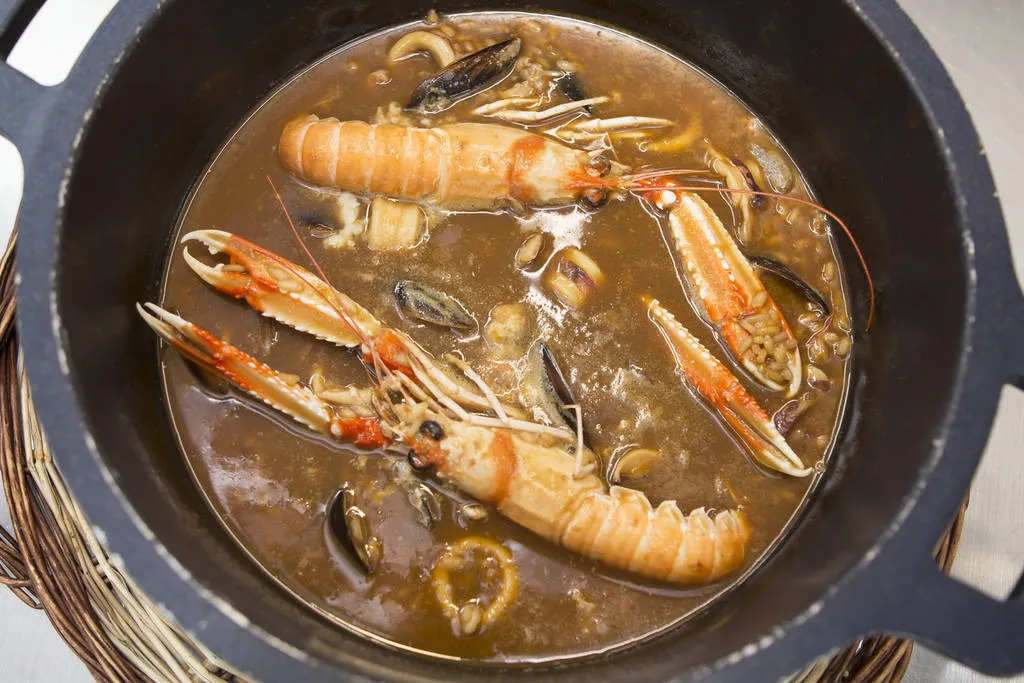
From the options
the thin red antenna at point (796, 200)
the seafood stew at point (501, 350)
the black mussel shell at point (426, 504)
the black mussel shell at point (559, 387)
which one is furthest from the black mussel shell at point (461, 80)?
the black mussel shell at point (426, 504)

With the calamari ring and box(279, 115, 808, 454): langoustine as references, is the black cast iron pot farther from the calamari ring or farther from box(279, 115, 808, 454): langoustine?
box(279, 115, 808, 454): langoustine

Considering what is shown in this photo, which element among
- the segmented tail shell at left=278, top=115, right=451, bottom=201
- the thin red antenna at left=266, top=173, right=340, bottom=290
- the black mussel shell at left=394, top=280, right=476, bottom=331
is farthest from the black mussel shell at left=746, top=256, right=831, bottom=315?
the thin red antenna at left=266, top=173, right=340, bottom=290

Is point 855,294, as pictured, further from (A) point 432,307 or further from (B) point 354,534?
(B) point 354,534

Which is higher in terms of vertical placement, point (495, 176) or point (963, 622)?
point (495, 176)

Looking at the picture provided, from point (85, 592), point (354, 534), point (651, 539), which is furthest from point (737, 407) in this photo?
point (85, 592)

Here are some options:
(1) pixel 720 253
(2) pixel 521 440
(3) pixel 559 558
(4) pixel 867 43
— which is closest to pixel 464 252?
(2) pixel 521 440

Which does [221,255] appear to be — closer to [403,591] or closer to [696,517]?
[403,591]

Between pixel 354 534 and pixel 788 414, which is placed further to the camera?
pixel 788 414
